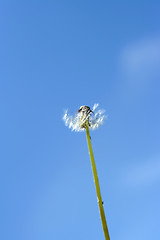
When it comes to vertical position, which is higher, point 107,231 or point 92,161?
point 92,161

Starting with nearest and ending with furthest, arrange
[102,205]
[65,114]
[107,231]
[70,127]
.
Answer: [107,231] < [102,205] < [70,127] < [65,114]

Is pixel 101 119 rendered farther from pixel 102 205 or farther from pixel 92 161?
pixel 102 205

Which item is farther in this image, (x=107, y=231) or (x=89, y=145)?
(x=89, y=145)

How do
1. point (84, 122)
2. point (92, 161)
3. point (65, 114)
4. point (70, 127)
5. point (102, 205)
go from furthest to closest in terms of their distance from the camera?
1. point (65, 114)
2. point (70, 127)
3. point (84, 122)
4. point (92, 161)
5. point (102, 205)

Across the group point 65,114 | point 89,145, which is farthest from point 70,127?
point 89,145

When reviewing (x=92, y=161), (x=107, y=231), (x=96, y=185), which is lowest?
(x=107, y=231)

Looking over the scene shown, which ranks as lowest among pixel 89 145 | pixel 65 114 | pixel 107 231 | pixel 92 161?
pixel 107 231

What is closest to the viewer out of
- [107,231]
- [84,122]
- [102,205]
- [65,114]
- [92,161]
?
[107,231]

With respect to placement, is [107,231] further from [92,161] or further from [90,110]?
[90,110]

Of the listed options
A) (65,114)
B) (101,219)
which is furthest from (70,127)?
(101,219)
